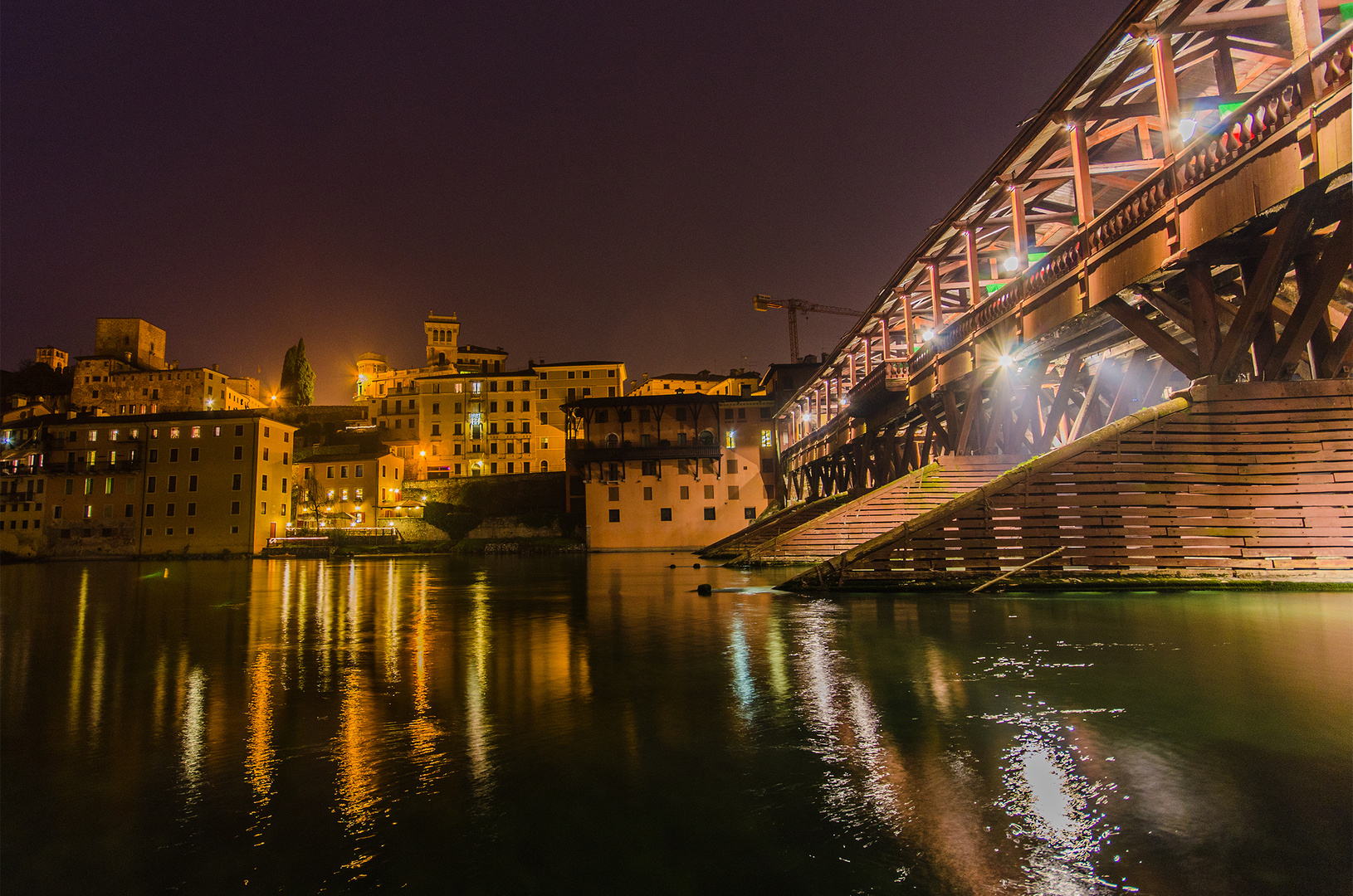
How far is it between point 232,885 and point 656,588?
16948 mm

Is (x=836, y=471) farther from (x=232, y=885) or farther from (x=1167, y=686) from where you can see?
(x=232, y=885)

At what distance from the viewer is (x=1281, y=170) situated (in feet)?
31.5

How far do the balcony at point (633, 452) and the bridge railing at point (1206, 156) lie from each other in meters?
39.7

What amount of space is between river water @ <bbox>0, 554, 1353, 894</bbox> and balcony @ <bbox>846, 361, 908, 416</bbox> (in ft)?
53.2

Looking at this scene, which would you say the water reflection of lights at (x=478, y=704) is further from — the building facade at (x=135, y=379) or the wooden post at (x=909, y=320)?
the building facade at (x=135, y=379)

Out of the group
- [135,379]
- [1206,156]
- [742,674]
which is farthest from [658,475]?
[135,379]

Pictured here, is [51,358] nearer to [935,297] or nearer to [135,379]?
[135,379]

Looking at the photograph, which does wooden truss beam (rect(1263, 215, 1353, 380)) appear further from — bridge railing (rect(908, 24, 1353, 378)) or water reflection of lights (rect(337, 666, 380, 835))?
water reflection of lights (rect(337, 666, 380, 835))

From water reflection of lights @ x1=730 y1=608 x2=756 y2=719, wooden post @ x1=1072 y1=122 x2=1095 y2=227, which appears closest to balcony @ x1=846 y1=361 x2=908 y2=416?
wooden post @ x1=1072 y1=122 x2=1095 y2=227

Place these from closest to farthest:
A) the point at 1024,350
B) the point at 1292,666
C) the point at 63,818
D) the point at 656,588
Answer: the point at 63,818 < the point at 1292,666 < the point at 1024,350 < the point at 656,588

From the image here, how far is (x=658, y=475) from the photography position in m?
57.4

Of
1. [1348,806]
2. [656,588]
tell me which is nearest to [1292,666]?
[1348,806]

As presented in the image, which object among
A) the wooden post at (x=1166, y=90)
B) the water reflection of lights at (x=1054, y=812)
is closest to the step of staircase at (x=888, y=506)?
the wooden post at (x=1166, y=90)

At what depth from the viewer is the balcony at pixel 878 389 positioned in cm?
2520
